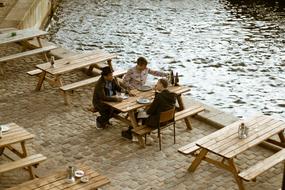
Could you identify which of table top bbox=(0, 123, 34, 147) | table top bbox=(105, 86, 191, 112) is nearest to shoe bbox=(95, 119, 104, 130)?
table top bbox=(105, 86, 191, 112)

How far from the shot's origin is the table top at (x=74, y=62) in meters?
12.7

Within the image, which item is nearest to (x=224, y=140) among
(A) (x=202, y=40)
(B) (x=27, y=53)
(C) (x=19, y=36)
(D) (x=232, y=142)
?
(D) (x=232, y=142)

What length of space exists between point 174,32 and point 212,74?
448 cm

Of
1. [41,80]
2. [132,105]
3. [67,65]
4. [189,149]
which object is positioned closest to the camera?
[189,149]

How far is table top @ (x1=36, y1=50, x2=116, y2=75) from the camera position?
12.7 metres

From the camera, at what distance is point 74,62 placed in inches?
517

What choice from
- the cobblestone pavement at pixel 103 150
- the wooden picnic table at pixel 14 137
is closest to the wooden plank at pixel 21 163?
the wooden picnic table at pixel 14 137

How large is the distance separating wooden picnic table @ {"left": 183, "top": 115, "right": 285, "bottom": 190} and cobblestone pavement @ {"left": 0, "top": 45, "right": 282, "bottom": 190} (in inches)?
11.9

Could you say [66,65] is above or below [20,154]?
above

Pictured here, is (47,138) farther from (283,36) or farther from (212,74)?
(283,36)

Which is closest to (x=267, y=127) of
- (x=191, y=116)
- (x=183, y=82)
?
(x=191, y=116)

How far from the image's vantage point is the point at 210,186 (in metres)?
9.43

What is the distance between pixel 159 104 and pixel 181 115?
881 mm

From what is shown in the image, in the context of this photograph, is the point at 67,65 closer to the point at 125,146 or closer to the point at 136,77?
the point at 136,77
